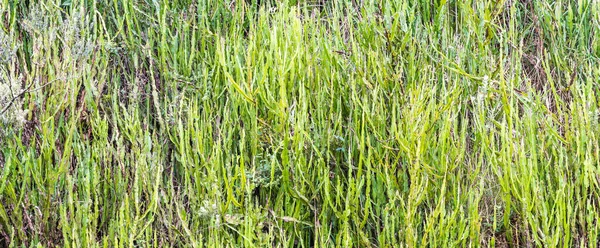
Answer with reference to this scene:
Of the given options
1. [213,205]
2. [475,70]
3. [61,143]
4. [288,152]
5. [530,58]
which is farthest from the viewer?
[530,58]

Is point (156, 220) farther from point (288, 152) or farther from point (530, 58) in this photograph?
point (530, 58)

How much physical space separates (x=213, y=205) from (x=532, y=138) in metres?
0.98

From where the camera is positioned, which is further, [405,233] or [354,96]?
[354,96]

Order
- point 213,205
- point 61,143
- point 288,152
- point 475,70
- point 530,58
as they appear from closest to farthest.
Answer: point 213,205, point 288,152, point 61,143, point 475,70, point 530,58

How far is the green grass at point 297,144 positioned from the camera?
6.84ft

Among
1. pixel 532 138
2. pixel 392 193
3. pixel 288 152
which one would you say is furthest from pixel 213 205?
pixel 532 138

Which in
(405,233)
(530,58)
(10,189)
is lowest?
(405,233)

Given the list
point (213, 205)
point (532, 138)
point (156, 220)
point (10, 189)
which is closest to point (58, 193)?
point (10, 189)

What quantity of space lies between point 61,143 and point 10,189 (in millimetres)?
351

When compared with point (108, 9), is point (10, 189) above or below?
below

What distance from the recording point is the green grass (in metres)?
2.08

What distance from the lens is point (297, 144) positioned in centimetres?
214

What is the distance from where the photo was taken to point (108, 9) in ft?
9.94

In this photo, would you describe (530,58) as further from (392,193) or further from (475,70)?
(392,193)
